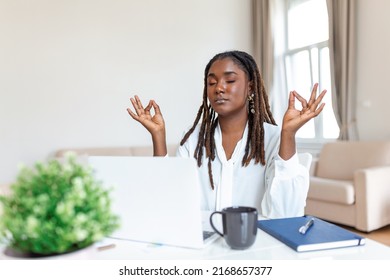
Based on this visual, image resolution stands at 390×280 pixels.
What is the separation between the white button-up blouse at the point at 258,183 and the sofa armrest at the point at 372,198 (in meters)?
2.08

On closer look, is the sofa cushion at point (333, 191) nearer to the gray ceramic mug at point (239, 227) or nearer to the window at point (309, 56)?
the window at point (309, 56)

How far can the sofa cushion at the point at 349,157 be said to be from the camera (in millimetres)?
3514

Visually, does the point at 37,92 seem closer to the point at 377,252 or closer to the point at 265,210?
the point at 265,210

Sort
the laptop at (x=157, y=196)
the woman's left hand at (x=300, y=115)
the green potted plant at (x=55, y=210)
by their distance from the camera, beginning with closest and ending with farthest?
the green potted plant at (x=55, y=210), the laptop at (x=157, y=196), the woman's left hand at (x=300, y=115)

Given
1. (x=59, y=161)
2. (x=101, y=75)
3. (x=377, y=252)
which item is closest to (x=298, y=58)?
(x=101, y=75)

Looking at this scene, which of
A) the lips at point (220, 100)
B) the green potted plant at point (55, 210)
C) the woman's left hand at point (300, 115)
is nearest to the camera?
the green potted plant at point (55, 210)

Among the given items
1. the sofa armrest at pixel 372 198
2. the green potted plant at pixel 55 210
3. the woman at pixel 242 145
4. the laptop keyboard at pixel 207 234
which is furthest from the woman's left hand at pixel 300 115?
the sofa armrest at pixel 372 198

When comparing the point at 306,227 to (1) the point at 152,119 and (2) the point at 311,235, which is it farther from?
(1) the point at 152,119

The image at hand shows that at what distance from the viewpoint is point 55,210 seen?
36cm

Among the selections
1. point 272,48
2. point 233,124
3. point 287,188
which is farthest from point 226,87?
point 272,48

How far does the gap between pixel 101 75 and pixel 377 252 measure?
13.4 feet

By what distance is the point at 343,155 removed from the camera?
387cm

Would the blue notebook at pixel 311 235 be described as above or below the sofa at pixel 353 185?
above

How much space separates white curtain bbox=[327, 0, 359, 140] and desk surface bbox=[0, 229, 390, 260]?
11.6ft
